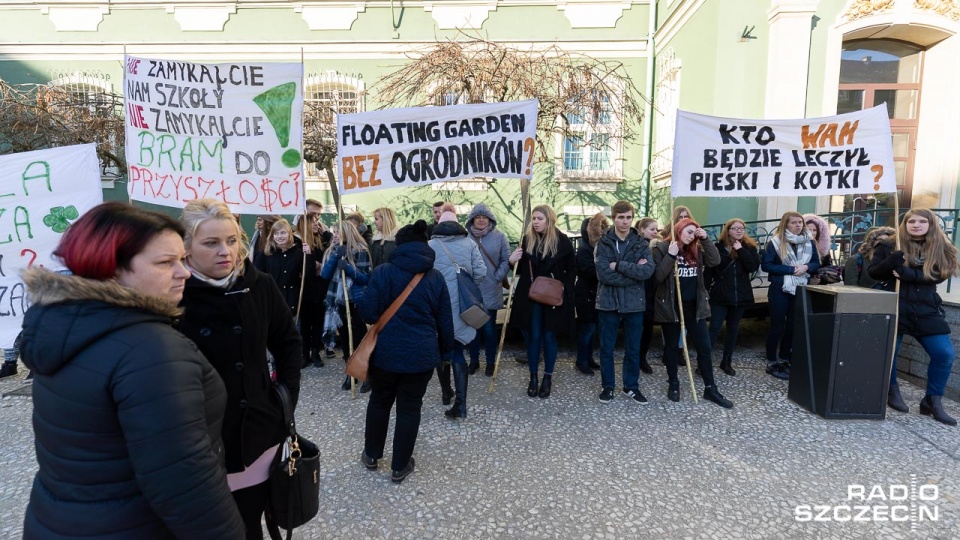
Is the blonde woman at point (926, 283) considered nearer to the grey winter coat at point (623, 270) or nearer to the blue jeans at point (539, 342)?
the grey winter coat at point (623, 270)

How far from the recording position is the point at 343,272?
486cm

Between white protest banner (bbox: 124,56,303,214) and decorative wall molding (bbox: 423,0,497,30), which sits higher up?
decorative wall molding (bbox: 423,0,497,30)

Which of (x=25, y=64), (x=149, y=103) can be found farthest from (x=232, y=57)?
(x=149, y=103)

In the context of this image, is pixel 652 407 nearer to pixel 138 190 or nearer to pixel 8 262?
pixel 138 190

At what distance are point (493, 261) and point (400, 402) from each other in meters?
2.25

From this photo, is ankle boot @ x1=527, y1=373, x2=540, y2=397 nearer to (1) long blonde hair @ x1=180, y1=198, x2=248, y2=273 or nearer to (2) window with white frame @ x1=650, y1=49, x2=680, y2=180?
(1) long blonde hair @ x1=180, y1=198, x2=248, y2=273

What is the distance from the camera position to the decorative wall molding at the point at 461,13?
1095 cm

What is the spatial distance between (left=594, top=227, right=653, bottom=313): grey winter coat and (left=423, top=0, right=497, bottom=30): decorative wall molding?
8530 mm

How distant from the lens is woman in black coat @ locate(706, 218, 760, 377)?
16.6 ft

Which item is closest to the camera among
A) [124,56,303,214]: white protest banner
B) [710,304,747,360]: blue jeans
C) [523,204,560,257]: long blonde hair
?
[124,56,303,214]: white protest banner

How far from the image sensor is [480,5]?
35.9 feet

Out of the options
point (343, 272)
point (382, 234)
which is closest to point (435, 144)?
point (382, 234)

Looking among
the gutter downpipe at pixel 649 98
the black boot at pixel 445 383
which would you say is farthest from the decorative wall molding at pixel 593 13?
the black boot at pixel 445 383

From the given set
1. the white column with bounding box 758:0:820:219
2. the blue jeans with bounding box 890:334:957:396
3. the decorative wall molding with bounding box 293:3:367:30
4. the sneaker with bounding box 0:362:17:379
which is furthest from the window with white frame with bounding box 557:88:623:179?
the sneaker with bounding box 0:362:17:379
